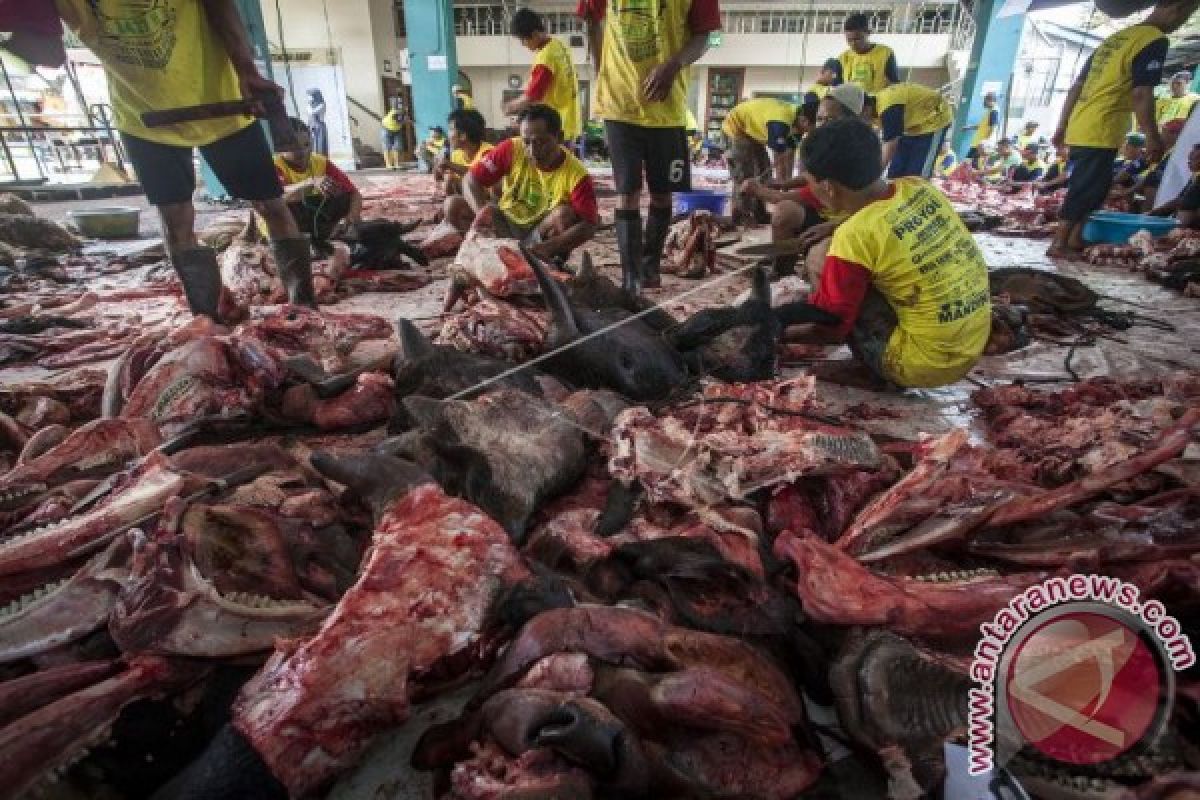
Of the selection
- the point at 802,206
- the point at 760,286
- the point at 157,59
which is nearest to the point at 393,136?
the point at 802,206

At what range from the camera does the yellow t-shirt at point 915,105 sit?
7.91 metres

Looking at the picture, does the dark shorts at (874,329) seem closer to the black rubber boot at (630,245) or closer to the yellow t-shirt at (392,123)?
the black rubber boot at (630,245)

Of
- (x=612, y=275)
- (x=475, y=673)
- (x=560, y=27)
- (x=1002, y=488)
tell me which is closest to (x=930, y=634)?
(x=1002, y=488)

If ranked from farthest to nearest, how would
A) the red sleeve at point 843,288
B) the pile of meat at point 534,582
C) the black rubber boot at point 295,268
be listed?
the black rubber boot at point 295,268
the red sleeve at point 843,288
the pile of meat at point 534,582

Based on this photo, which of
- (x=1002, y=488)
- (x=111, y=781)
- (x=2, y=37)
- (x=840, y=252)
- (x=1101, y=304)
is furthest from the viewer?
(x=1101, y=304)

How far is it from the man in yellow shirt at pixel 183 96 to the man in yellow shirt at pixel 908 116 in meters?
7.24

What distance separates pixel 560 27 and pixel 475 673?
33229mm

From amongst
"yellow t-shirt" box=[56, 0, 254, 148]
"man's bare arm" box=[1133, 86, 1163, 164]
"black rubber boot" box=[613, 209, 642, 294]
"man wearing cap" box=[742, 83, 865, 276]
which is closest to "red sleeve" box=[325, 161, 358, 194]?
"yellow t-shirt" box=[56, 0, 254, 148]

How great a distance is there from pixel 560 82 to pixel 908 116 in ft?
15.2

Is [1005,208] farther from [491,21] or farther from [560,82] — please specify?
[491,21]

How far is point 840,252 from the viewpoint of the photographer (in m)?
2.93

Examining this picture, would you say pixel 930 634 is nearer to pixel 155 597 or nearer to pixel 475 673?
pixel 475 673

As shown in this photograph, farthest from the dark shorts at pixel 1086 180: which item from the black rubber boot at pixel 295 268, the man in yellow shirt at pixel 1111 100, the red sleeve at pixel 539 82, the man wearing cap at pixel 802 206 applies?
the black rubber boot at pixel 295 268

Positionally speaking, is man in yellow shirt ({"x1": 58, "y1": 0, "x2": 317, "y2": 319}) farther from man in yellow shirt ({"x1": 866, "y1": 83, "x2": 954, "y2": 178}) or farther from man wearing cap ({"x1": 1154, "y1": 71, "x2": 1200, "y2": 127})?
man wearing cap ({"x1": 1154, "y1": 71, "x2": 1200, "y2": 127})
